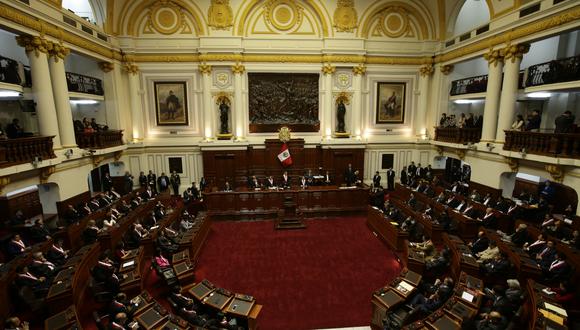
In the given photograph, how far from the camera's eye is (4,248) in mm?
7410

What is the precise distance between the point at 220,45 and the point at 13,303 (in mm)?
12913

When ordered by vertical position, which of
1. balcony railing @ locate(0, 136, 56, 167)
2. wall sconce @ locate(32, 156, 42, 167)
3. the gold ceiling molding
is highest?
the gold ceiling molding

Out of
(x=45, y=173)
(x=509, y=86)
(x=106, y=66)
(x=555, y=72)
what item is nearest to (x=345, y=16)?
(x=509, y=86)

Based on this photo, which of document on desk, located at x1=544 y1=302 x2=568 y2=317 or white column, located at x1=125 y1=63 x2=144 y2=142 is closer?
document on desk, located at x1=544 y1=302 x2=568 y2=317

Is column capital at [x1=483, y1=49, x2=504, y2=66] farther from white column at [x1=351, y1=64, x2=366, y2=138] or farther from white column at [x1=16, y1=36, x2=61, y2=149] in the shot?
white column at [x1=16, y1=36, x2=61, y2=149]

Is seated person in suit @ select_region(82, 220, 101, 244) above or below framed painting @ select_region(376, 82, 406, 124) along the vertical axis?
below

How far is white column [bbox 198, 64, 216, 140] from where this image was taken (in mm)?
15023

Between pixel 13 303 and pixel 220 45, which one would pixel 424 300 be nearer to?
pixel 13 303

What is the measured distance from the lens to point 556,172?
360 inches

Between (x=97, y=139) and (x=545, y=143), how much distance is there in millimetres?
16674

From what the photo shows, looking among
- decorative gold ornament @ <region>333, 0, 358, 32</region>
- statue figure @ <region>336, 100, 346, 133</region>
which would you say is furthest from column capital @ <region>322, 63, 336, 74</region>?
decorative gold ornament @ <region>333, 0, 358, 32</region>

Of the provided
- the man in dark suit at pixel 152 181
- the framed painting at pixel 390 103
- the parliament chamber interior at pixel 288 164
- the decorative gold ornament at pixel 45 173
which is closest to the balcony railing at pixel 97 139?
the parliament chamber interior at pixel 288 164

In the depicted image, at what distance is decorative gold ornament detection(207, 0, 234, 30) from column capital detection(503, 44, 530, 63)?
40.4ft

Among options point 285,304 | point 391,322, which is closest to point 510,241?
point 391,322
